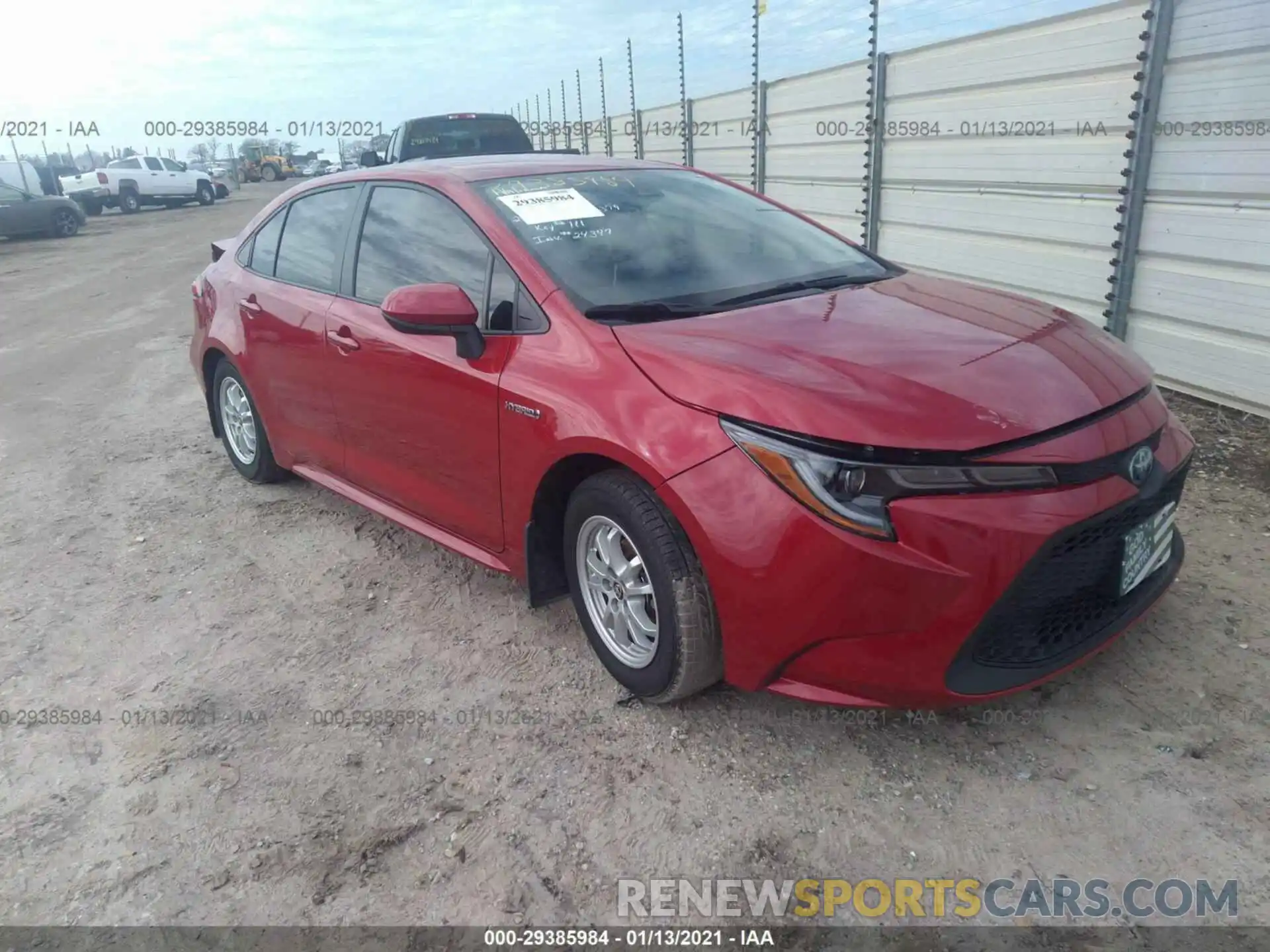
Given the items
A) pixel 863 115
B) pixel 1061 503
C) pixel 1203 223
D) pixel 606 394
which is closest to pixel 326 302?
pixel 606 394

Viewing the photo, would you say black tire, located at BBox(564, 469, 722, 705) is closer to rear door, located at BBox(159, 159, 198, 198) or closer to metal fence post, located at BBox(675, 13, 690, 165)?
metal fence post, located at BBox(675, 13, 690, 165)

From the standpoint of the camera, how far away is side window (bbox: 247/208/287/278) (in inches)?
173

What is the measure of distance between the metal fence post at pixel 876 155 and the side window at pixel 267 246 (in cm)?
505

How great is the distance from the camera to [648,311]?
2852 mm

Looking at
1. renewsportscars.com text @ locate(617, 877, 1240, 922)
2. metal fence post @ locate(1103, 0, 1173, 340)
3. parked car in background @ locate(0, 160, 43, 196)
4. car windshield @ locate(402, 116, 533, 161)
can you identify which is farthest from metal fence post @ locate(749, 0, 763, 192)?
parked car in background @ locate(0, 160, 43, 196)

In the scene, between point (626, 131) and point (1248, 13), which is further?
point (626, 131)

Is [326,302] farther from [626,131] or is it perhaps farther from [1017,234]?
[626,131]

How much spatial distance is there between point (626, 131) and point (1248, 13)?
13.1m

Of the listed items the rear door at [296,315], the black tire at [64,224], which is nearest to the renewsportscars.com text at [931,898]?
the rear door at [296,315]

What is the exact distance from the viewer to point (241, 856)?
2361 mm

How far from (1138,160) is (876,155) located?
10.0ft

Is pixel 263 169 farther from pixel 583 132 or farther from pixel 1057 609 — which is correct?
pixel 1057 609

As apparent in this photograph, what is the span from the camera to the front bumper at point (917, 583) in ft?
7.03

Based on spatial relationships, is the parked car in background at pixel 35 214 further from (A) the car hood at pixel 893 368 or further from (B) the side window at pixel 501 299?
(A) the car hood at pixel 893 368
